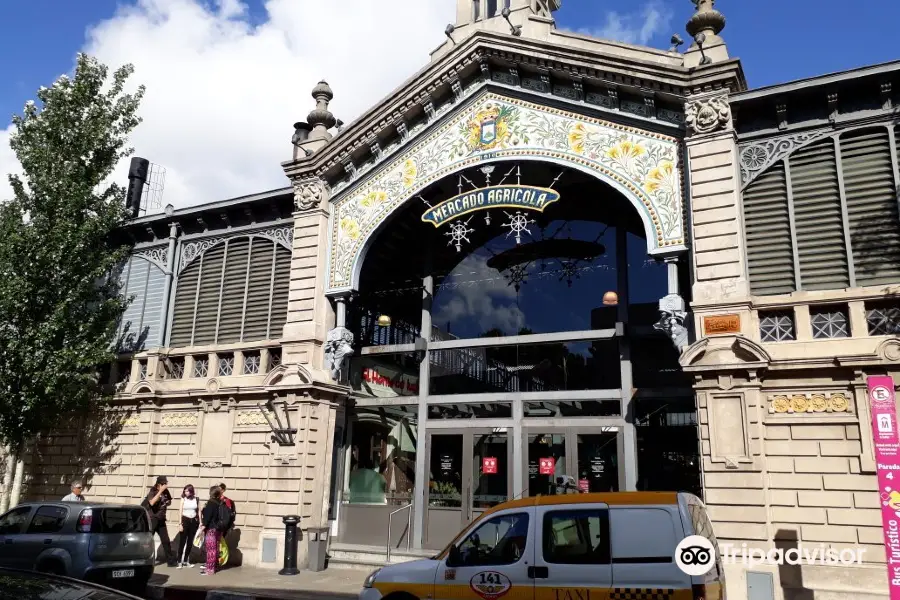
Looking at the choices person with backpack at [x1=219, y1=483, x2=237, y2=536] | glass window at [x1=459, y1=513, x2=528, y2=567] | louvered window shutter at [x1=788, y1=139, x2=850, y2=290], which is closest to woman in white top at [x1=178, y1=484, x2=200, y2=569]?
person with backpack at [x1=219, y1=483, x2=237, y2=536]

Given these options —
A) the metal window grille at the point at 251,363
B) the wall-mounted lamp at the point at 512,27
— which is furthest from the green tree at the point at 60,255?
the wall-mounted lamp at the point at 512,27

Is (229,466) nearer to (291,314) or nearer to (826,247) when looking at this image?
(291,314)

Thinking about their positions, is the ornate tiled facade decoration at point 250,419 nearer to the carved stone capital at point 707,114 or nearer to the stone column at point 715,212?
the stone column at point 715,212

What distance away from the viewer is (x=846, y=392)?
11.4m

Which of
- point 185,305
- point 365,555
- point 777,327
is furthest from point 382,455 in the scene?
point 777,327

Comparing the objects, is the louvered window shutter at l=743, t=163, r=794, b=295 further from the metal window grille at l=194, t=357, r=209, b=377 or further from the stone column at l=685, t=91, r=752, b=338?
the metal window grille at l=194, t=357, r=209, b=377

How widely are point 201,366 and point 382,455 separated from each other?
554 centimetres

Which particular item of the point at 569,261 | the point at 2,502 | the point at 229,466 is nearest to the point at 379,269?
the point at 569,261

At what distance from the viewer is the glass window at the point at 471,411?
15.7m

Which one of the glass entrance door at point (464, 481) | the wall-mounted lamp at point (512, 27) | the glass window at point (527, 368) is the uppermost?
the wall-mounted lamp at point (512, 27)

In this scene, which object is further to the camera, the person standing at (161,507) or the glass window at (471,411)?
the glass window at (471,411)

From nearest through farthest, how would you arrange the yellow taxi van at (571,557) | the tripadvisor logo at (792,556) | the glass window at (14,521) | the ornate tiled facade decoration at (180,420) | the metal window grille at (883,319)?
the yellow taxi van at (571,557)
the tripadvisor logo at (792,556)
the metal window grille at (883,319)
the glass window at (14,521)
the ornate tiled facade decoration at (180,420)

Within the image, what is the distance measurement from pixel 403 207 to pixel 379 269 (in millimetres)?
2129

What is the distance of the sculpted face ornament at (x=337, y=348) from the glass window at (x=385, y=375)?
120 centimetres
